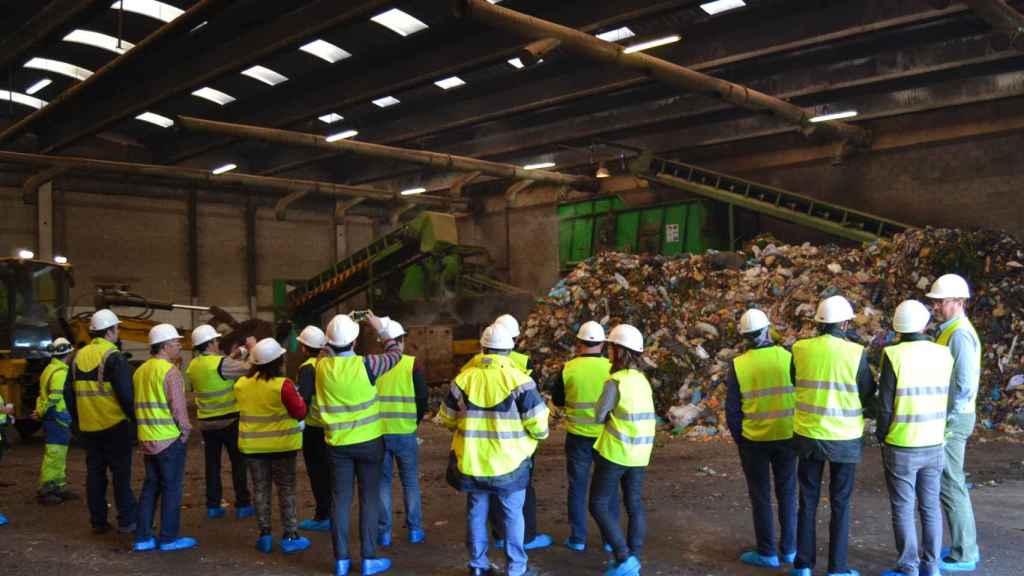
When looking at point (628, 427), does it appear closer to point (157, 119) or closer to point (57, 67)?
point (57, 67)

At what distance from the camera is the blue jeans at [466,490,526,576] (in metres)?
4.57

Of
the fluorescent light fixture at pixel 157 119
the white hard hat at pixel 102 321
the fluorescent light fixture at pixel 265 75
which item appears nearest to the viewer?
the white hard hat at pixel 102 321

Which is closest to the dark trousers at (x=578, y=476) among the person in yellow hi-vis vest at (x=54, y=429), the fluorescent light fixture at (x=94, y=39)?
the person in yellow hi-vis vest at (x=54, y=429)

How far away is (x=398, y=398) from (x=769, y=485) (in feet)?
8.16

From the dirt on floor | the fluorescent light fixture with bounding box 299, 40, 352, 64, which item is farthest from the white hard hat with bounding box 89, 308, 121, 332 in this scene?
the fluorescent light fixture with bounding box 299, 40, 352, 64

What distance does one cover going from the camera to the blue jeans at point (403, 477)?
550 cm

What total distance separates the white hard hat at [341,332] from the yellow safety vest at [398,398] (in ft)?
2.24

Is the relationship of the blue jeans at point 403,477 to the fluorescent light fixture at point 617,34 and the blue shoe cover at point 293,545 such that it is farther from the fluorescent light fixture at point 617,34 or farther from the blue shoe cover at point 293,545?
the fluorescent light fixture at point 617,34

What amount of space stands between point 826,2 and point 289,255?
14326 mm

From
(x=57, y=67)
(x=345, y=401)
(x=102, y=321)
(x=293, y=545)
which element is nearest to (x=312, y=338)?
(x=345, y=401)

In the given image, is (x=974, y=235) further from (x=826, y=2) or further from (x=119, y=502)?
(x=119, y=502)

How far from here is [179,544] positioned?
564 centimetres

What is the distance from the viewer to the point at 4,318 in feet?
34.7

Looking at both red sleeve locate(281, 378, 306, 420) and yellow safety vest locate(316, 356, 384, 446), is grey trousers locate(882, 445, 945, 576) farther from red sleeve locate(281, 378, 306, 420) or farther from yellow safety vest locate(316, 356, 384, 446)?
red sleeve locate(281, 378, 306, 420)
